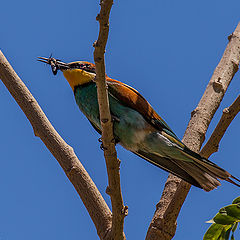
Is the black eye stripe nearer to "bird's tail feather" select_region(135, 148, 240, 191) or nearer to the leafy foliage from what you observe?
"bird's tail feather" select_region(135, 148, 240, 191)

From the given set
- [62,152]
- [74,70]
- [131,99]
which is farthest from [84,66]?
[62,152]

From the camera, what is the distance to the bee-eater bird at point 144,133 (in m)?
3.19

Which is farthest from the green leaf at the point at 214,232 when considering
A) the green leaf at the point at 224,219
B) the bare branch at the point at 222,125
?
the bare branch at the point at 222,125

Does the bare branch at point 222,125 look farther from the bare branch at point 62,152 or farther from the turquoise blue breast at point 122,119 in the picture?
the bare branch at point 62,152

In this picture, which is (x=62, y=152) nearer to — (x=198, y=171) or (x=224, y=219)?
(x=198, y=171)

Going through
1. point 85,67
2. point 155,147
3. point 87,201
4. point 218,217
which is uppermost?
point 85,67

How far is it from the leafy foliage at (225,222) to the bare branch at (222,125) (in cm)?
102

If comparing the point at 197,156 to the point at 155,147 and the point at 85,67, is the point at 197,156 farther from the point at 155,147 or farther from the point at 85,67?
the point at 85,67

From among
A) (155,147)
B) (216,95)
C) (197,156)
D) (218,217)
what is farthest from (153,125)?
(218,217)

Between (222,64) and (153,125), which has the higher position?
(222,64)

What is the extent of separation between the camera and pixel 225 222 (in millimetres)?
2143

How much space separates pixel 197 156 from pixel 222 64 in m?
1.20

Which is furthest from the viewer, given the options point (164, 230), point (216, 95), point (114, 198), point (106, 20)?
point (216, 95)

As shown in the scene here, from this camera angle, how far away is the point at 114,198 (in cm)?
261
